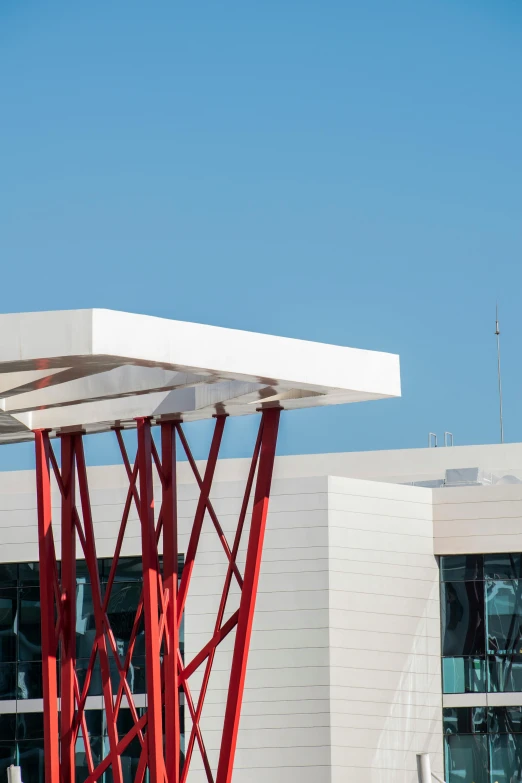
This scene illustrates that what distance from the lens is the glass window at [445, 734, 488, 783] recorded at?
111ft

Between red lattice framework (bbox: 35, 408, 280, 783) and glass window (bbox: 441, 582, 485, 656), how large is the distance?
13173 millimetres

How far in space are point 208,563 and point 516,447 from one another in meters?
11.0

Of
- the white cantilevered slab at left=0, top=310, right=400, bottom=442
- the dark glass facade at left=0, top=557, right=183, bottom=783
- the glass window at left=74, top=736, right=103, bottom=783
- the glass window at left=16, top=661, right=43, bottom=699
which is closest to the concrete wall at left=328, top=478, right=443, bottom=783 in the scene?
the dark glass facade at left=0, top=557, right=183, bottom=783

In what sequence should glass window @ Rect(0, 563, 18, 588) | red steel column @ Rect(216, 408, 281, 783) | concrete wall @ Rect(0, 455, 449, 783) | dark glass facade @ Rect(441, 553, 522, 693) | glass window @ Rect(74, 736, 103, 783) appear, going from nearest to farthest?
red steel column @ Rect(216, 408, 281, 783), concrete wall @ Rect(0, 455, 449, 783), dark glass facade @ Rect(441, 553, 522, 693), glass window @ Rect(74, 736, 103, 783), glass window @ Rect(0, 563, 18, 588)

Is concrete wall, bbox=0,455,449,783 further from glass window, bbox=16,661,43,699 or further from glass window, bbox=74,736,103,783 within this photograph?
glass window, bbox=16,661,43,699

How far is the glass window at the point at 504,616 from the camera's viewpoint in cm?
3425

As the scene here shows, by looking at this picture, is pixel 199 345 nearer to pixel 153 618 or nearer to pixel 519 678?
pixel 153 618

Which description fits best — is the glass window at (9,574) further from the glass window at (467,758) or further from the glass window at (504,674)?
the glass window at (504,674)

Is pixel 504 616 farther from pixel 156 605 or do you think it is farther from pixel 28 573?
pixel 156 605

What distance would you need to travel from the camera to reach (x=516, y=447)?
41.5 metres

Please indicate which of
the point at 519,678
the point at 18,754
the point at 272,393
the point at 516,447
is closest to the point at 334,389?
the point at 272,393

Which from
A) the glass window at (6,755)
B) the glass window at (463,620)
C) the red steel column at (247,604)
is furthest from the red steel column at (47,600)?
the glass window at (463,620)

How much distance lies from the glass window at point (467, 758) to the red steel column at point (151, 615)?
14935 mm

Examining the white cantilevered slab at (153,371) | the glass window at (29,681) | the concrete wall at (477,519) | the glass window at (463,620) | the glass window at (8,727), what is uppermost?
the white cantilevered slab at (153,371)
